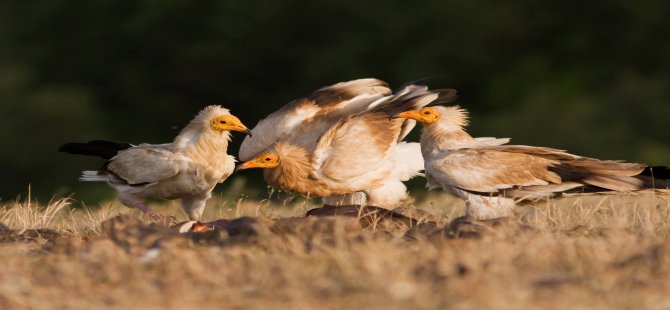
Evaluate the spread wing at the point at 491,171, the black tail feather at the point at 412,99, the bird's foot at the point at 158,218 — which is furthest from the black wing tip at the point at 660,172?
the bird's foot at the point at 158,218

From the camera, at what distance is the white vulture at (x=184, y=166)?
6543 mm

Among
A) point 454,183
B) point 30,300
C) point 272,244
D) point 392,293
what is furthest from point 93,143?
point 392,293

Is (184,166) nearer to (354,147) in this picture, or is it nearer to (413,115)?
(354,147)

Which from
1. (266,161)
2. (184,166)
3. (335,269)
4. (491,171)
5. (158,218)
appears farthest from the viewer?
(266,161)

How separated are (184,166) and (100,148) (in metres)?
0.93

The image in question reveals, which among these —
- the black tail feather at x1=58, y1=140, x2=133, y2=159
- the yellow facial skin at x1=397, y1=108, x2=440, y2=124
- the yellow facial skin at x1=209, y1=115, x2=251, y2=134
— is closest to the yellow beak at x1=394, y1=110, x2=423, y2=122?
the yellow facial skin at x1=397, y1=108, x2=440, y2=124

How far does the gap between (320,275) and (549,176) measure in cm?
277

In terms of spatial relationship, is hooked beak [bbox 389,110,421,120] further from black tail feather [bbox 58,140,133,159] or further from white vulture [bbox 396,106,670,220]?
black tail feather [bbox 58,140,133,159]

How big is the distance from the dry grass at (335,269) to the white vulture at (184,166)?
2.09 metres

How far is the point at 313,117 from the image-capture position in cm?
735

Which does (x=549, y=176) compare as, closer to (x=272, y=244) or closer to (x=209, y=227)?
(x=209, y=227)

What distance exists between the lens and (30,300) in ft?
10.6

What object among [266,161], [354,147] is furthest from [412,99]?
[266,161]

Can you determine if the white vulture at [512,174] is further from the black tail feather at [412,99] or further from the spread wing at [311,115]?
the spread wing at [311,115]
